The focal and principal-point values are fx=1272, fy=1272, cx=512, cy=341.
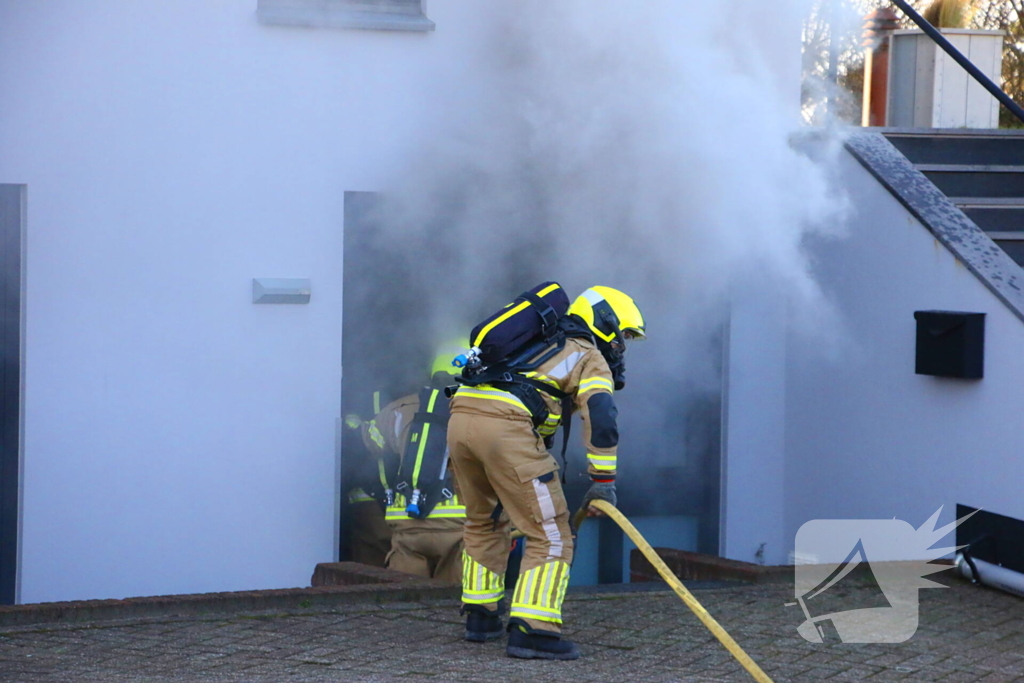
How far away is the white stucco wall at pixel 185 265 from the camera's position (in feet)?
20.9

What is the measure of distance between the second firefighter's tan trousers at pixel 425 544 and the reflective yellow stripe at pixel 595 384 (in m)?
1.94

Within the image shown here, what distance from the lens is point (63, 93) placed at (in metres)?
6.36

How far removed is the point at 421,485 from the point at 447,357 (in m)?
0.69

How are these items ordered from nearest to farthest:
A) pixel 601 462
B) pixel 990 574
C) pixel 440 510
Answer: pixel 601 462, pixel 990 574, pixel 440 510

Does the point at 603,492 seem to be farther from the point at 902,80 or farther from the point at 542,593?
the point at 902,80

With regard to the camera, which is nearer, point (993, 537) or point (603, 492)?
point (603, 492)

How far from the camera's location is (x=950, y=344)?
610cm

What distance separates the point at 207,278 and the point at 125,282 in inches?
16.1

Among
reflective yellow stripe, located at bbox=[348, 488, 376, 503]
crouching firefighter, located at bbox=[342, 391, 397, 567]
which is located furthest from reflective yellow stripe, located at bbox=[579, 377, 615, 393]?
reflective yellow stripe, located at bbox=[348, 488, 376, 503]

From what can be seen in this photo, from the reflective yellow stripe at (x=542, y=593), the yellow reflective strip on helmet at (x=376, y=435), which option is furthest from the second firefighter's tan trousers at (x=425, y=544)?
the reflective yellow stripe at (x=542, y=593)

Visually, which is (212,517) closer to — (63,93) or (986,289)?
(63,93)

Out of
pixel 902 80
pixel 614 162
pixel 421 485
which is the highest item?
pixel 902 80

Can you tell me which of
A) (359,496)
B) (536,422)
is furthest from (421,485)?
(536,422)

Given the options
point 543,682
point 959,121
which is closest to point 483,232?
point 543,682
